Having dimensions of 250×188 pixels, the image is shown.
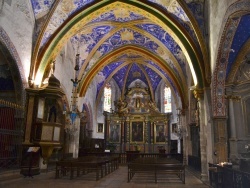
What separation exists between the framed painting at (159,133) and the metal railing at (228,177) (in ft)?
50.4

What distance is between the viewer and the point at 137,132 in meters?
23.7

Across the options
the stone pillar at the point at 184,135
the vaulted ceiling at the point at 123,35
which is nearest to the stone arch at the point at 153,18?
the vaulted ceiling at the point at 123,35

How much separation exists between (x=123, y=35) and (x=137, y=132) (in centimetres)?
1057

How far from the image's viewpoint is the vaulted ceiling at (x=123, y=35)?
1093 cm

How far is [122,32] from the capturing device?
16281mm

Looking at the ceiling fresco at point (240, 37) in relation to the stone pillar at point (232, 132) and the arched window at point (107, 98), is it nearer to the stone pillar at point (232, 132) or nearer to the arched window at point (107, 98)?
the stone pillar at point (232, 132)

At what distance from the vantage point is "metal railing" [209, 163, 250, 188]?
16.6 ft

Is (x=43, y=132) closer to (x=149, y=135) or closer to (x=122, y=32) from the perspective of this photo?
(x=122, y=32)

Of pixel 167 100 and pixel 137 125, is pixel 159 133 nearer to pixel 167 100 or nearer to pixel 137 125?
pixel 137 125

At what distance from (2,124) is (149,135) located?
15701 millimetres

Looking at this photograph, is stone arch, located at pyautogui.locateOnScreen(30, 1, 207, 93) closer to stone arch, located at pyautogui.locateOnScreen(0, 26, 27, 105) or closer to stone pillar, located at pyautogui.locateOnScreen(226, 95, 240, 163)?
stone arch, located at pyautogui.locateOnScreen(0, 26, 27, 105)

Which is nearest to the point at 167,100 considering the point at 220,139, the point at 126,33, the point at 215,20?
the point at 126,33

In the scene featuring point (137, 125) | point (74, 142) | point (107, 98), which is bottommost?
point (74, 142)

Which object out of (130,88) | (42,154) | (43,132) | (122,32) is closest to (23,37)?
(43,132)
